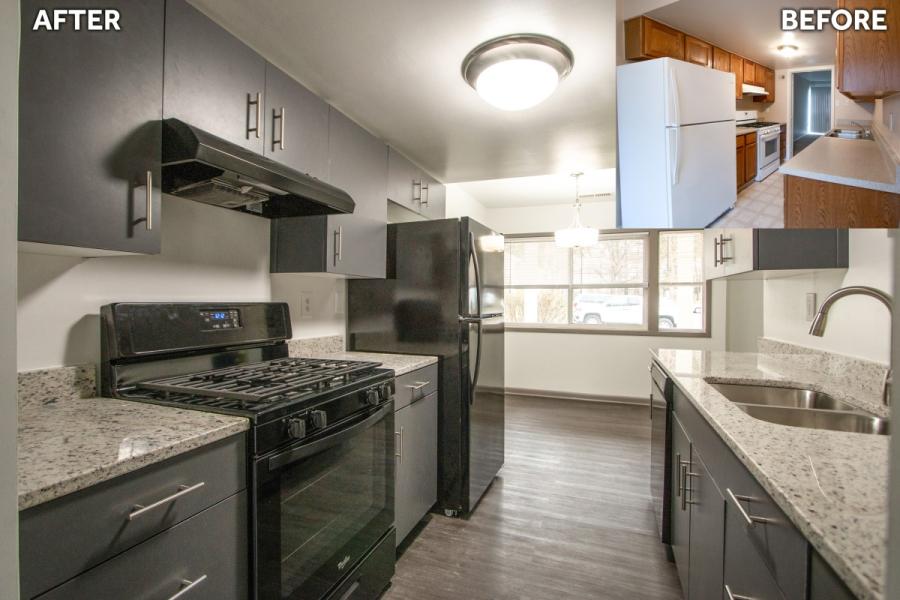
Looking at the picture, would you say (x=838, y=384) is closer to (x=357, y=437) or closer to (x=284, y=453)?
(x=357, y=437)

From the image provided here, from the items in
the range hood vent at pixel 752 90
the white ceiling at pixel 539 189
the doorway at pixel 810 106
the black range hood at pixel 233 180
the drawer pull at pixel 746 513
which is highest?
the white ceiling at pixel 539 189

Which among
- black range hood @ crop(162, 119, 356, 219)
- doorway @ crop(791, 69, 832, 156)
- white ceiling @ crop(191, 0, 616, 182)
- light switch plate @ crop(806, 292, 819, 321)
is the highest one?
white ceiling @ crop(191, 0, 616, 182)

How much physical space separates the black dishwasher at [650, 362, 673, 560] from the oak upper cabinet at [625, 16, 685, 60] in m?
1.57

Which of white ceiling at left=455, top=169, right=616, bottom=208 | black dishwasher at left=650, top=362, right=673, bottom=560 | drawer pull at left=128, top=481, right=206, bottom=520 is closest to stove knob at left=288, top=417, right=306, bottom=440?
drawer pull at left=128, top=481, right=206, bottom=520

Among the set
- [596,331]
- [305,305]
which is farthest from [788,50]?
[596,331]

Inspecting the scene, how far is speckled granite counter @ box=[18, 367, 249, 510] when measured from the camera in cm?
74

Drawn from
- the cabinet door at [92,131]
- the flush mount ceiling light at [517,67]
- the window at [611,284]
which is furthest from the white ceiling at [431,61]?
the window at [611,284]

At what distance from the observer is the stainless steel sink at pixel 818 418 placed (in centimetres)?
131

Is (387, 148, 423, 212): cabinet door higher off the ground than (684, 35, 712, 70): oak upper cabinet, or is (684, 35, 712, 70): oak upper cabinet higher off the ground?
(387, 148, 423, 212): cabinet door

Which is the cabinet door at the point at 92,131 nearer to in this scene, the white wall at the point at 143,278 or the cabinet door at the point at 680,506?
the white wall at the point at 143,278

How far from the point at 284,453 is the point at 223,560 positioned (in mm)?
275

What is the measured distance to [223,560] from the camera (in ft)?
3.39

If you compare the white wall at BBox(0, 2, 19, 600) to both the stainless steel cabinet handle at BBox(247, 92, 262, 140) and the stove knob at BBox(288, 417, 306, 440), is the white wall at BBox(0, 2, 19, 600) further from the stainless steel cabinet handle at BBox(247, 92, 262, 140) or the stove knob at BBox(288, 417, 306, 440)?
the stainless steel cabinet handle at BBox(247, 92, 262, 140)

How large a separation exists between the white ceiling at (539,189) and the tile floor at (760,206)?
10.3 feet
